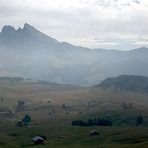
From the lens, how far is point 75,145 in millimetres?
171625

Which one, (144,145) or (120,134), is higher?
(120,134)

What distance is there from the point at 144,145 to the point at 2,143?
63.1 meters

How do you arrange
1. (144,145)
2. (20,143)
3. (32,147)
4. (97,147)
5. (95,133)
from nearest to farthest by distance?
(144,145) → (97,147) → (32,147) → (20,143) → (95,133)

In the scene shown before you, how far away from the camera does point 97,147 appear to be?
162 metres

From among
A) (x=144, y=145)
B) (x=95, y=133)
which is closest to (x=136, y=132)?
(x=95, y=133)

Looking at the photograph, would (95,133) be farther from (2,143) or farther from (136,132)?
(2,143)

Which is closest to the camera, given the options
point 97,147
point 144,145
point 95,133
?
point 144,145

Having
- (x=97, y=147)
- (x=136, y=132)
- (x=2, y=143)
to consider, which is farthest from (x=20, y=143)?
(x=136, y=132)

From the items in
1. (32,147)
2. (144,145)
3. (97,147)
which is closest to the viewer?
(144,145)

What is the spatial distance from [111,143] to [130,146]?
888 inches

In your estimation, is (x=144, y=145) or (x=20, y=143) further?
(x=20, y=143)

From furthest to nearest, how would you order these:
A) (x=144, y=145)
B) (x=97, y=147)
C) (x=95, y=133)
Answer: (x=95, y=133), (x=97, y=147), (x=144, y=145)

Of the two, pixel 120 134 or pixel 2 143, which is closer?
pixel 2 143

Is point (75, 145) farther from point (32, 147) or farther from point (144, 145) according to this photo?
point (144, 145)
